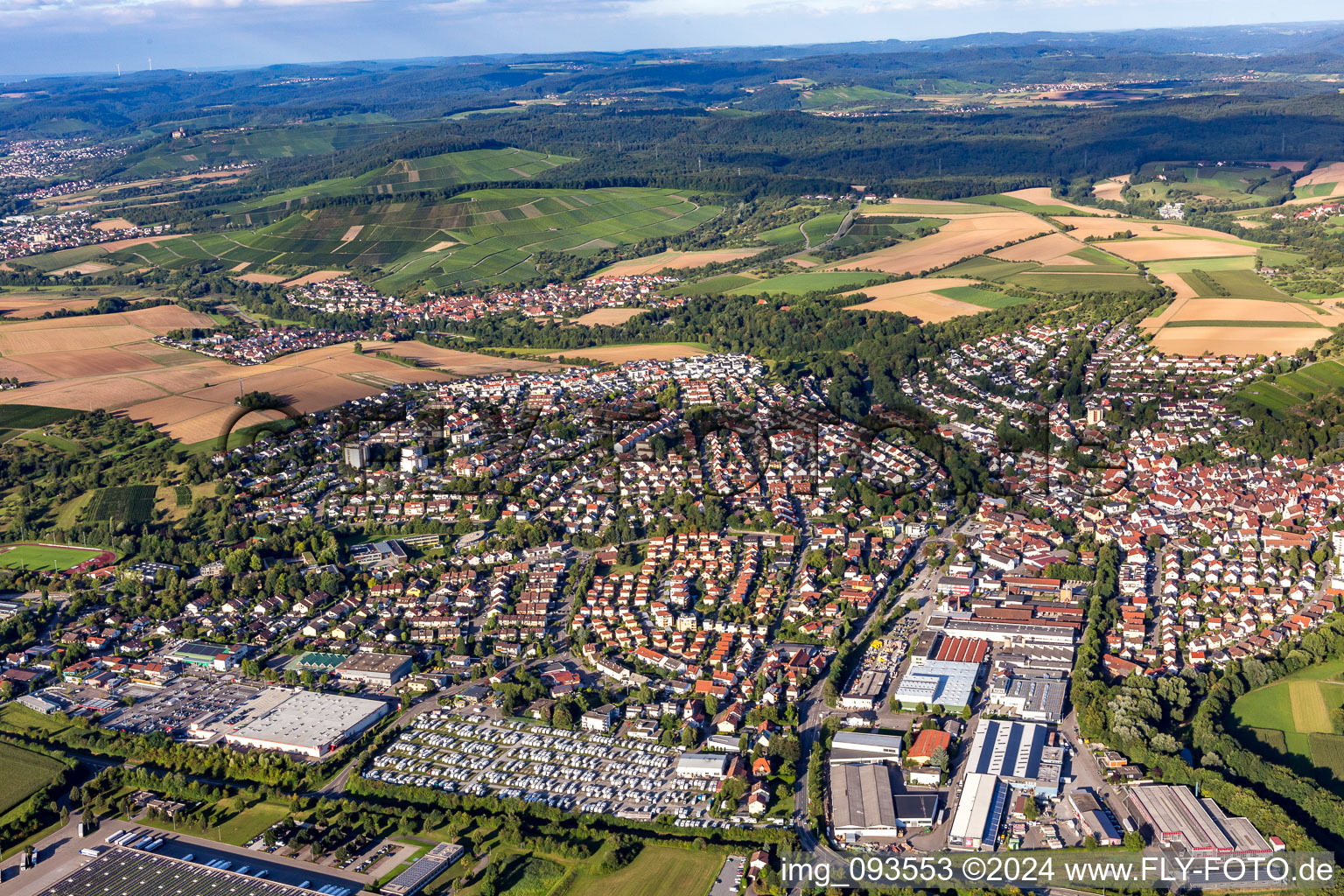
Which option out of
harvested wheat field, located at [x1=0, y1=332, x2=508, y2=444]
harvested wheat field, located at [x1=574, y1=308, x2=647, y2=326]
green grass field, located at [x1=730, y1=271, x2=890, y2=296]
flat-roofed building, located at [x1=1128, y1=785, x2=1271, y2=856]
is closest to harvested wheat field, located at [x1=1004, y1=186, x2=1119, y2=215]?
green grass field, located at [x1=730, y1=271, x2=890, y2=296]

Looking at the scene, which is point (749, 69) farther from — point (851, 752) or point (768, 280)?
point (851, 752)

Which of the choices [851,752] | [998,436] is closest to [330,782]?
[851,752]

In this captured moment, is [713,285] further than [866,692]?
Yes

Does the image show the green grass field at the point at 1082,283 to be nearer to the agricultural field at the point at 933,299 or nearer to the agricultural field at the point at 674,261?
the agricultural field at the point at 933,299

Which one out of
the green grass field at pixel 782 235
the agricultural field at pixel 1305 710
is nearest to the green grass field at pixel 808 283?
the green grass field at pixel 782 235

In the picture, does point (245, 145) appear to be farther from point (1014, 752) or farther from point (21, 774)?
point (1014, 752)

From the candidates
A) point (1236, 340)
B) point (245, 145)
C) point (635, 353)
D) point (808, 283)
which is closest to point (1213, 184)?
point (808, 283)
